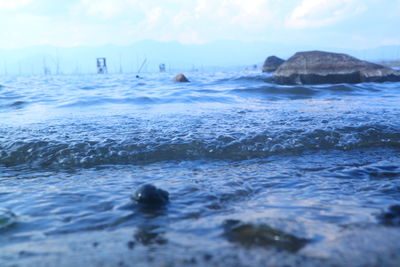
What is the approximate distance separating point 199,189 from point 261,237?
895 mm

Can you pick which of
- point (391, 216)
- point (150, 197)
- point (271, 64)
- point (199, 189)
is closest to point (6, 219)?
point (150, 197)

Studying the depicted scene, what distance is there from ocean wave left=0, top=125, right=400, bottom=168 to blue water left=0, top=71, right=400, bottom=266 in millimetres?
12

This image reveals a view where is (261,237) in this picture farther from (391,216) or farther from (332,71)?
(332,71)

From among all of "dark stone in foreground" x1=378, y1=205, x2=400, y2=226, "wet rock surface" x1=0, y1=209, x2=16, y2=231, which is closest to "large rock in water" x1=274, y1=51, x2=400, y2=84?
"dark stone in foreground" x1=378, y1=205, x2=400, y2=226

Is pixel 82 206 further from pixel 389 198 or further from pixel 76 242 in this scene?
pixel 389 198

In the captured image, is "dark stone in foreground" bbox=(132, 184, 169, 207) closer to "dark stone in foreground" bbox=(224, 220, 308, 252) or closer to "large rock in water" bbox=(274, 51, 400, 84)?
"dark stone in foreground" bbox=(224, 220, 308, 252)

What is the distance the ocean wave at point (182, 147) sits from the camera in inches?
133

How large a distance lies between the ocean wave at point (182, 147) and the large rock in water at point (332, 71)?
9.03m

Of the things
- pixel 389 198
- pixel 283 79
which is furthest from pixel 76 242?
pixel 283 79

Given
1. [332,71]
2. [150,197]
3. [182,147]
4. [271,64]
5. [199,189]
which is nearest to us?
[150,197]

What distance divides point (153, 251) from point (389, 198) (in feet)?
5.09

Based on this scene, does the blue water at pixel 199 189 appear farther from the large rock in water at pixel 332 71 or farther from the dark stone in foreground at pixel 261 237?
the large rock in water at pixel 332 71

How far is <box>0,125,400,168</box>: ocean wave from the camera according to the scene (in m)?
3.38

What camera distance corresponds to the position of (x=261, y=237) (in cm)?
156
